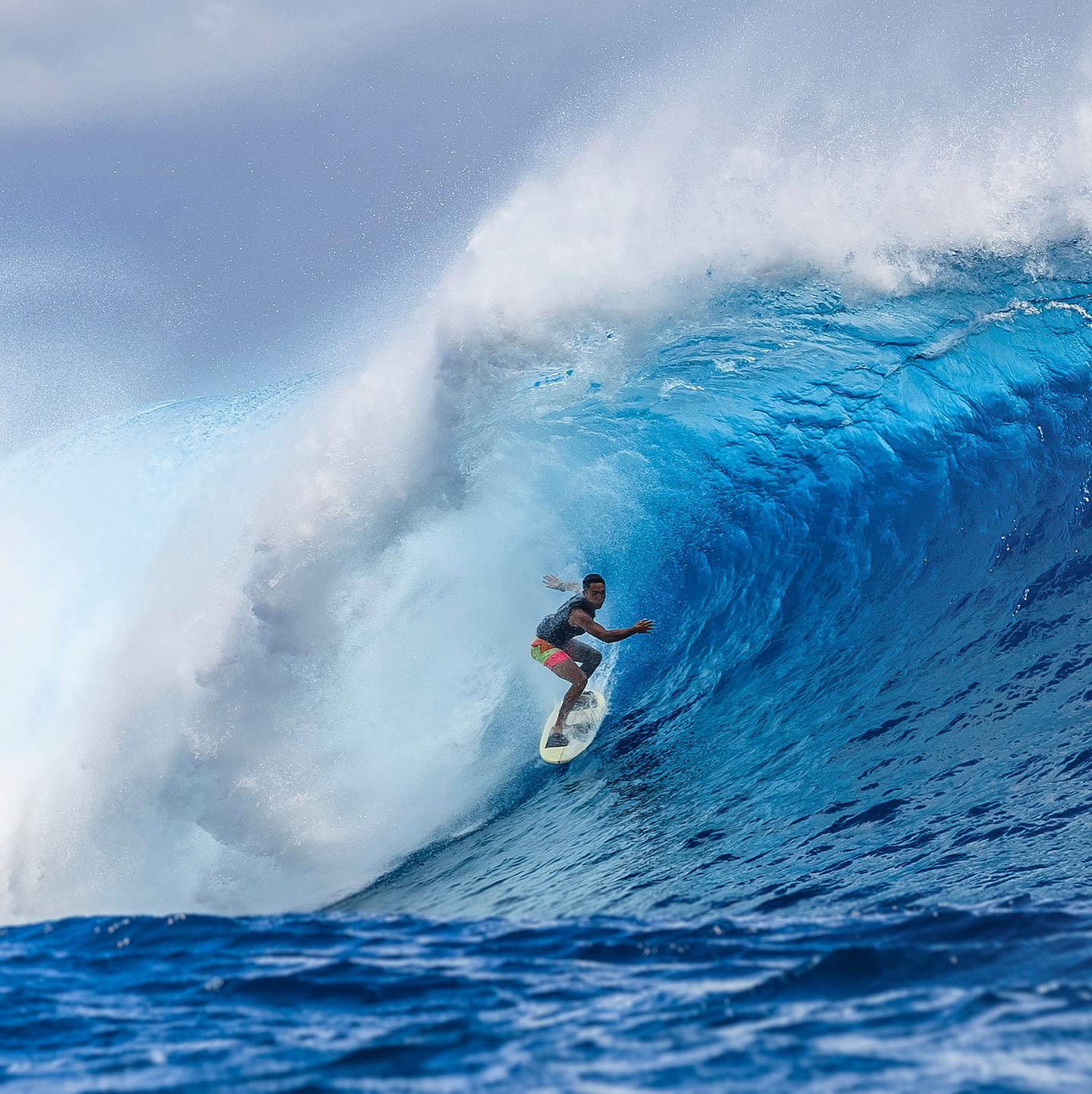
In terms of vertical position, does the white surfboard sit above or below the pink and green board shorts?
below

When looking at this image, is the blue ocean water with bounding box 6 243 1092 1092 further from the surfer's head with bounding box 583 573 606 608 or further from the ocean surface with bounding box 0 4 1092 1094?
the surfer's head with bounding box 583 573 606 608

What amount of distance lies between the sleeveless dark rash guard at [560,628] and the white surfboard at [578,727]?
2.29 ft

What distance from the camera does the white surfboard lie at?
827 cm

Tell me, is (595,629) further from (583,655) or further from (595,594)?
(583,655)

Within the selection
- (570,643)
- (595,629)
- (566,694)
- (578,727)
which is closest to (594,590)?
(595,629)

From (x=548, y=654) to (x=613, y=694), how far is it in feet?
5.30

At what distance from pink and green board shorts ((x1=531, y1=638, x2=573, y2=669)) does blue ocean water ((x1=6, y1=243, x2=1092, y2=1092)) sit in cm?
93

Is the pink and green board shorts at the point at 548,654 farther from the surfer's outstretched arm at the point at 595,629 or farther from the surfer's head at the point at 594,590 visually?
the surfer's head at the point at 594,590

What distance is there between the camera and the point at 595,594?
7.74 metres

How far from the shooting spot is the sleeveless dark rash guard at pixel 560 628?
26.1ft

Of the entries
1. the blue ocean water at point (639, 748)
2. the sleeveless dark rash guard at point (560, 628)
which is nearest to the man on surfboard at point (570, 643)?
the sleeveless dark rash guard at point (560, 628)

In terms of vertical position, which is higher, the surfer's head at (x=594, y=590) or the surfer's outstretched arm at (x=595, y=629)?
the surfer's head at (x=594, y=590)

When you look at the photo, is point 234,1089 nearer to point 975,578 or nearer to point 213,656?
point 213,656

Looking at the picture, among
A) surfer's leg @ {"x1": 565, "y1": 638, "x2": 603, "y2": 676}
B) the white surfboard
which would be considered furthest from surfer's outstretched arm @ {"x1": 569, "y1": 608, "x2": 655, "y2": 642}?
the white surfboard
